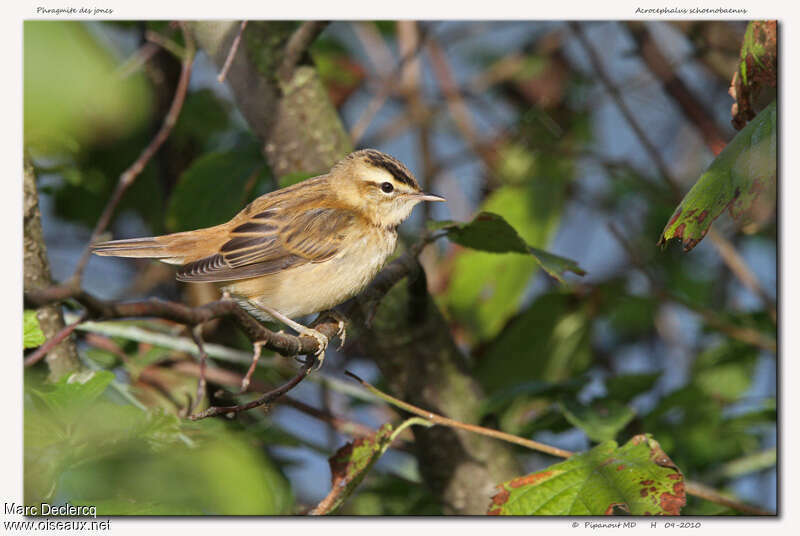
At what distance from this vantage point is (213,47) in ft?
8.97

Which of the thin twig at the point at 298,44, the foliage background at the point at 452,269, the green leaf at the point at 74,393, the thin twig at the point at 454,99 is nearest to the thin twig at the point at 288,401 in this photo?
the foliage background at the point at 452,269

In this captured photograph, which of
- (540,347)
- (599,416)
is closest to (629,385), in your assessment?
(599,416)

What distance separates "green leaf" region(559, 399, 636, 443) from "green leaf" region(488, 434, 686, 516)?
0.81ft

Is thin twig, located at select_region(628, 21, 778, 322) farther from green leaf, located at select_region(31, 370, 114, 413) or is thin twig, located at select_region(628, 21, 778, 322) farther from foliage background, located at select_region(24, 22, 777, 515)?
green leaf, located at select_region(31, 370, 114, 413)

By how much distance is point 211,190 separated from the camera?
2.89 m

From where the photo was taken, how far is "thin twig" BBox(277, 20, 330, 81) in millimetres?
2551

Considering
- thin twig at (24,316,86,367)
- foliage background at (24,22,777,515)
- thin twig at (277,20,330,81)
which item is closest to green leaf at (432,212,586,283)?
foliage background at (24,22,777,515)

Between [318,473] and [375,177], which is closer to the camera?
[375,177]

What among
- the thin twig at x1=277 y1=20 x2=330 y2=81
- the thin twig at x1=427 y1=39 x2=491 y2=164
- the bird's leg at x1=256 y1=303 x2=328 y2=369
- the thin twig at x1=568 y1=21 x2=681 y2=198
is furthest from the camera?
the thin twig at x1=427 y1=39 x2=491 y2=164

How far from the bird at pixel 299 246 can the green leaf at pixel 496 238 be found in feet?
0.87

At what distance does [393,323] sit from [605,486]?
2.98ft

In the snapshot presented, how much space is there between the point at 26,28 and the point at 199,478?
1.37m

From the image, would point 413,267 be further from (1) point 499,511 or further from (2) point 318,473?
(2) point 318,473

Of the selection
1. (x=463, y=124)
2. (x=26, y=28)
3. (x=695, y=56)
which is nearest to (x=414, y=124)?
(x=463, y=124)
